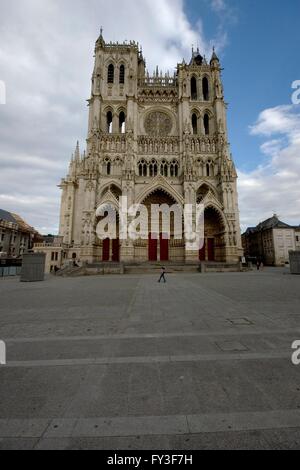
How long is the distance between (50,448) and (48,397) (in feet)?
2.55

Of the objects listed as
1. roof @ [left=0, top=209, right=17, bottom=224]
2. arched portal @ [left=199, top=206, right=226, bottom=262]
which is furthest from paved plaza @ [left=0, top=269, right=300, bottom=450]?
roof @ [left=0, top=209, right=17, bottom=224]

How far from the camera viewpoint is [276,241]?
4238cm

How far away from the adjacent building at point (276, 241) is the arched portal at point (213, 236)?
18.5 m

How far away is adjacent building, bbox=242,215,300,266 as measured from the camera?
4169 cm

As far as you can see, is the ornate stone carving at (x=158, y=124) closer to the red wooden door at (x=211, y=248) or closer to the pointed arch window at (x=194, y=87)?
the pointed arch window at (x=194, y=87)

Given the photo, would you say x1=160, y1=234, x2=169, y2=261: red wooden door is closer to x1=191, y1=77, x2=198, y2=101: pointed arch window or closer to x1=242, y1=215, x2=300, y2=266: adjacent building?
x1=191, y1=77, x2=198, y2=101: pointed arch window

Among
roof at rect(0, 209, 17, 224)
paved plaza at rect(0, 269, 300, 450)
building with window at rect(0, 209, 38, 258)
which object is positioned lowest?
paved plaza at rect(0, 269, 300, 450)

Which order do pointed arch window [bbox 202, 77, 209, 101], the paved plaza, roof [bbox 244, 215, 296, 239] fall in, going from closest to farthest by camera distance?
the paved plaza < pointed arch window [bbox 202, 77, 209, 101] < roof [bbox 244, 215, 296, 239]

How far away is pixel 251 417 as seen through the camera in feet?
6.64

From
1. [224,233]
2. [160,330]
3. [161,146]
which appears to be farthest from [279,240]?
[160,330]

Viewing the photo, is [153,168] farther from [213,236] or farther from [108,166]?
[213,236]

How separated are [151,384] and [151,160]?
31.1 meters

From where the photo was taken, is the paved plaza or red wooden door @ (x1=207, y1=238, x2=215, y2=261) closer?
the paved plaza

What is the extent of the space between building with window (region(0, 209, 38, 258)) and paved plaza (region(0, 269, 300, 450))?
136 feet
